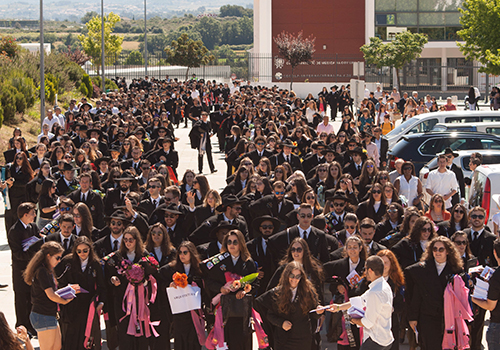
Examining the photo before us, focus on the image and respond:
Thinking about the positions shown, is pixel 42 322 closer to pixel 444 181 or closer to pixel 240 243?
pixel 240 243

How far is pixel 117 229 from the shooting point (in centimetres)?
830

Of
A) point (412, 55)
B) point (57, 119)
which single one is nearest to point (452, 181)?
point (57, 119)

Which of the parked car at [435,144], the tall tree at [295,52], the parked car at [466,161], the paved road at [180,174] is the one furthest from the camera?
the tall tree at [295,52]

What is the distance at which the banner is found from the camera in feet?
24.2

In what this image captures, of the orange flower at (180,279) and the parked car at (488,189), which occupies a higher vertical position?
the parked car at (488,189)

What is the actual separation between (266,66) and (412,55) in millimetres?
13388

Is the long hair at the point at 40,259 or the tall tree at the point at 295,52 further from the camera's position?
the tall tree at the point at 295,52

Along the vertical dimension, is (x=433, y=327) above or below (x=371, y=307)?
below

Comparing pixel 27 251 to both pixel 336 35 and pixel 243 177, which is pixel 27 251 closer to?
pixel 243 177

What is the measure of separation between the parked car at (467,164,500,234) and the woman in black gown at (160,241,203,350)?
5.08m

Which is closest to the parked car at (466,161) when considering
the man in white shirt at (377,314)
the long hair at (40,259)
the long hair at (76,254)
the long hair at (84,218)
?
the long hair at (84,218)

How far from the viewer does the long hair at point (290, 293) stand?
6711 millimetres

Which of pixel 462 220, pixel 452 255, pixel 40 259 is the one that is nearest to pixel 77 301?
pixel 40 259

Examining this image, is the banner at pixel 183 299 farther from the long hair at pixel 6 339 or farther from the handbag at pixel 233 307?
the long hair at pixel 6 339
